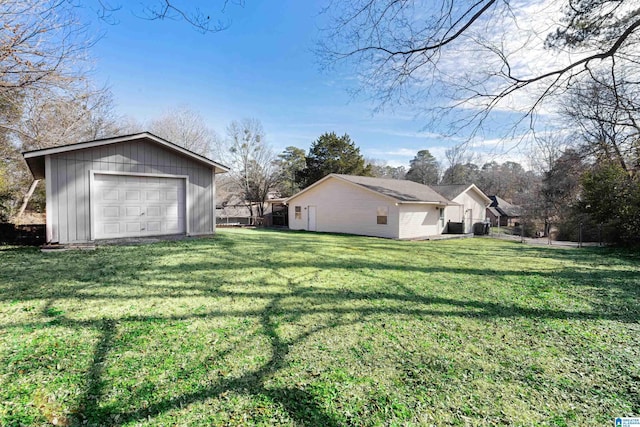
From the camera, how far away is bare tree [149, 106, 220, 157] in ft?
90.2

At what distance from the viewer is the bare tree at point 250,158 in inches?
1226

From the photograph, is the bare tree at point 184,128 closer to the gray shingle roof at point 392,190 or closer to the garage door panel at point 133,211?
the gray shingle roof at point 392,190

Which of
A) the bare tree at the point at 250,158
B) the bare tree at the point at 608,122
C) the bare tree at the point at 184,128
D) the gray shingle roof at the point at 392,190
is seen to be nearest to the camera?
the bare tree at the point at 608,122

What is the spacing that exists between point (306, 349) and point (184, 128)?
2998 centimetres

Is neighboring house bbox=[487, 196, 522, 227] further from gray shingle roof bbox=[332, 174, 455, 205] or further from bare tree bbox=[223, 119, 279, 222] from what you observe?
bare tree bbox=[223, 119, 279, 222]

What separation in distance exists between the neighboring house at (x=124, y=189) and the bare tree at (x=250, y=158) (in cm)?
2078

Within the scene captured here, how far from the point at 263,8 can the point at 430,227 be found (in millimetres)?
16674

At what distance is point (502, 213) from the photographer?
1480 inches

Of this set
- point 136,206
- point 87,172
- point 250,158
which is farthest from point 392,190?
point 250,158

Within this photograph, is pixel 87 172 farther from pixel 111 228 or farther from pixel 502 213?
pixel 502 213

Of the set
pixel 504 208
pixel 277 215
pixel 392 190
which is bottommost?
pixel 277 215

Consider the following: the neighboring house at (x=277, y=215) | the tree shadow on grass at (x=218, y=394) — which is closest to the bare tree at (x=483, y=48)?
the tree shadow on grass at (x=218, y=394)

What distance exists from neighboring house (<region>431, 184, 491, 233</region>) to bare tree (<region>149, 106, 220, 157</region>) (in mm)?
22612

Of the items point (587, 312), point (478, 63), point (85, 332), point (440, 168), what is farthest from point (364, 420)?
point (440, 168)
